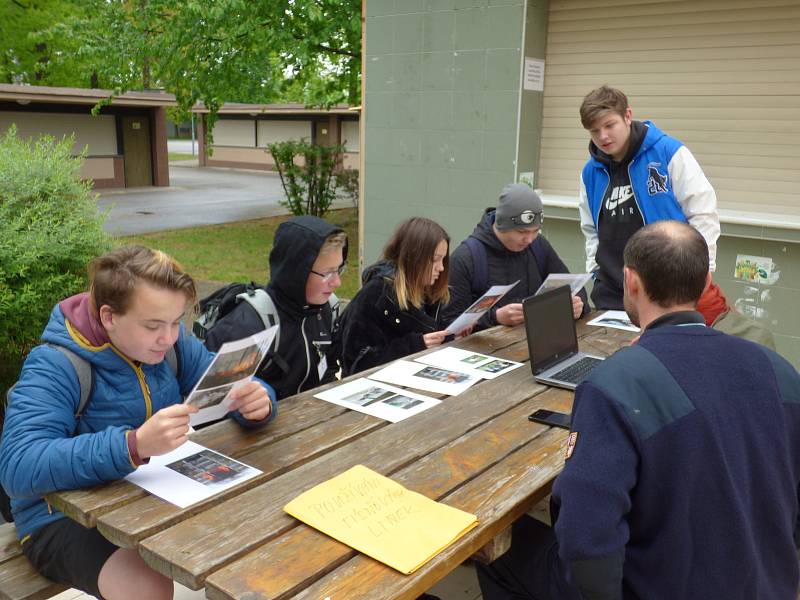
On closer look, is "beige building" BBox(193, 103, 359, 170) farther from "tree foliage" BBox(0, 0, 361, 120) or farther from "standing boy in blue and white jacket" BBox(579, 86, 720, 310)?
"standing boy in blue and white jacket" BBox(579, 86, 720, 310)

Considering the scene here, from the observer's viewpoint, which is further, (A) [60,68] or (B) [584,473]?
(A) [60,68]

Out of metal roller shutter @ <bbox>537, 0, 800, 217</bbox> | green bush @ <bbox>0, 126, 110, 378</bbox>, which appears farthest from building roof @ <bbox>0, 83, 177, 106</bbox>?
green bush @ <bbox>0, 126, 110, 378</bbox>

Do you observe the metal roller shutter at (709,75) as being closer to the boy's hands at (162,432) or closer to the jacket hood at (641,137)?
the jacket hood at (641,137)

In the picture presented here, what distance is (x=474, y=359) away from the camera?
322 centimetres

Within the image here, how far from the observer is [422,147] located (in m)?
7.09

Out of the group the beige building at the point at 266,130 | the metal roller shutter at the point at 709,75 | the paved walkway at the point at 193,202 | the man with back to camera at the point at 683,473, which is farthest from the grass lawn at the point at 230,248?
the beige building at the point at 266,130

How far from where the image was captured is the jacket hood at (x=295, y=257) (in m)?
2.86

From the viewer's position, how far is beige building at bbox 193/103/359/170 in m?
27.9

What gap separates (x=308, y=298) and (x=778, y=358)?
179cm

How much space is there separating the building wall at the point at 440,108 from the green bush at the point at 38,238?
357 centimetres

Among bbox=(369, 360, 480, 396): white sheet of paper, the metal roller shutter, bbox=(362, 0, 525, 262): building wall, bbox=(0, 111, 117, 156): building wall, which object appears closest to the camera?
bbox=(369, 360, 480, 396): white sheet of paper

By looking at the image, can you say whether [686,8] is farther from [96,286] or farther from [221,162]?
[221,162]

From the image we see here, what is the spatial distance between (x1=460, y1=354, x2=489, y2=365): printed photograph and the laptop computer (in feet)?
1.00

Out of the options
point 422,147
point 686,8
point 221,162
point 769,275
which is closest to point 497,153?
point 422,147
